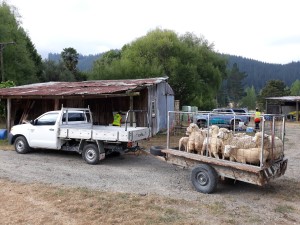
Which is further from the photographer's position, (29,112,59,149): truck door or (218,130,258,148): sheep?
(29,112,59,149): truck door

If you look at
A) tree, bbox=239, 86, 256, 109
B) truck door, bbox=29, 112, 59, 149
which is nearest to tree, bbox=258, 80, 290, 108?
tree, bbox=239, 86, 256, 109

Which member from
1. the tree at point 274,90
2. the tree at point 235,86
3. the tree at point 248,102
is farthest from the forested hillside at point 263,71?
the tree at point 274,90

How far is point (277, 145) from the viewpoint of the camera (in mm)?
7480

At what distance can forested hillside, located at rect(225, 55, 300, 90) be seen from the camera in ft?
490

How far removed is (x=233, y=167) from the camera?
709 centimetres

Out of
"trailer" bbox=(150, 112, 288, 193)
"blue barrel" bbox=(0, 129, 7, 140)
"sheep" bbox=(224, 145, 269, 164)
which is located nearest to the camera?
"trailer" bbox=(150, 112, 288, 193)

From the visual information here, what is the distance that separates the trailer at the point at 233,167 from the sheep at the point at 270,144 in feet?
0.16

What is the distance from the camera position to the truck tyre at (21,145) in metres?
12.5

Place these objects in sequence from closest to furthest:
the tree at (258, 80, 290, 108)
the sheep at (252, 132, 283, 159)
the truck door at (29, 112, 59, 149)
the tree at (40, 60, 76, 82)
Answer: the sheep at (252, 132, 283, 159) → the truck door at (29, 112, 59, 149) → the tree at (40, 60, 76, 82) → the tree at (258, 80, 290, 108)

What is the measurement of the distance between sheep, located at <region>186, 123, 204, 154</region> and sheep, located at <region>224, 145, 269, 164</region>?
2.99 feet

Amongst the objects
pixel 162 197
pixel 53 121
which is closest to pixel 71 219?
pixel 162 197

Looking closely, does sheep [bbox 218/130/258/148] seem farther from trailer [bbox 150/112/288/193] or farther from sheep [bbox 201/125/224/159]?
trailer [bbox 150/112/288/193]

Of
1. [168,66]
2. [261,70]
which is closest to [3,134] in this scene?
[168,66]

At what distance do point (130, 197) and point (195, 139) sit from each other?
2349 mm
